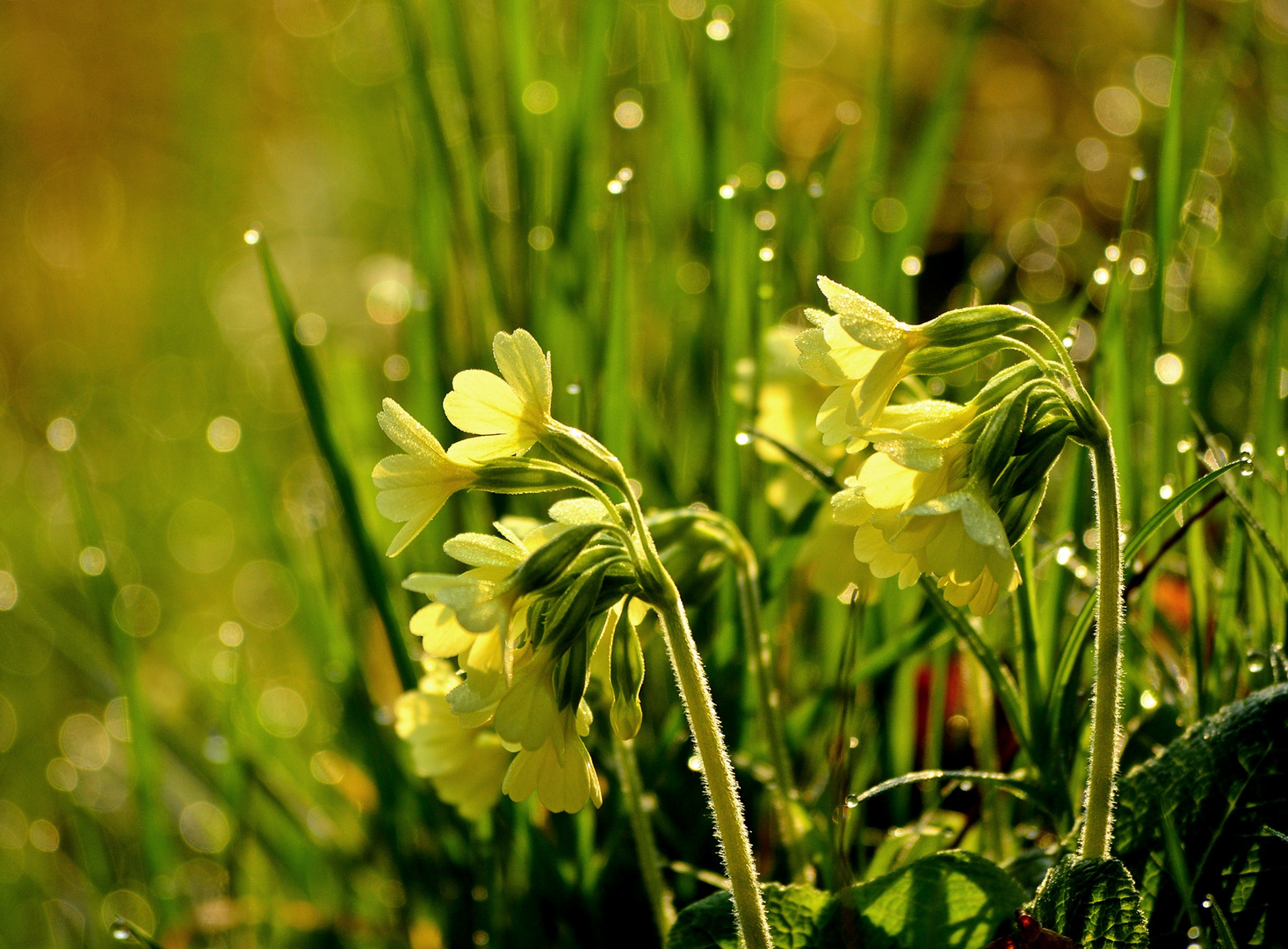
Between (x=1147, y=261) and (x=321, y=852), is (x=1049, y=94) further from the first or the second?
(x=321, y=852)

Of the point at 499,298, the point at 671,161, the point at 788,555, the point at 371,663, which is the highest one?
the point at 671,161

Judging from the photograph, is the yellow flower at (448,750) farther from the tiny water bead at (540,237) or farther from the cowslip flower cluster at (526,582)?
the tiny water bead at (540,237)

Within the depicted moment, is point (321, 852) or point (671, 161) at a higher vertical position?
point (671, 161)

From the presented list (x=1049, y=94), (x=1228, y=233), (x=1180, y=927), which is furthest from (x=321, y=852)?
(x=1049, y=94)

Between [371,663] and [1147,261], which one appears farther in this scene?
[371,663]

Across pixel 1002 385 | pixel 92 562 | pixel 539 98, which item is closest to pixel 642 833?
pixel 1002 385

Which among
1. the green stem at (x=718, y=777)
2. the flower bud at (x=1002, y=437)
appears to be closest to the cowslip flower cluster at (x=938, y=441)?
the flower bud at (x=1002, y=437)

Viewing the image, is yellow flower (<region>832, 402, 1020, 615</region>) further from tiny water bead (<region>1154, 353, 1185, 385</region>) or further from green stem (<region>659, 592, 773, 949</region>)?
tiny water bead (<region>1154, 353, 1185, 385</region>)
